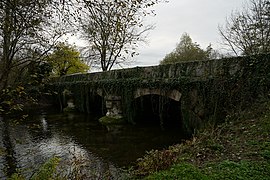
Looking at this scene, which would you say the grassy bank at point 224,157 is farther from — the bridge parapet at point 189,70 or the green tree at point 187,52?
the green tree at point 187,52

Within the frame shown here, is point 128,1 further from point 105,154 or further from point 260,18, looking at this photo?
point 260,18

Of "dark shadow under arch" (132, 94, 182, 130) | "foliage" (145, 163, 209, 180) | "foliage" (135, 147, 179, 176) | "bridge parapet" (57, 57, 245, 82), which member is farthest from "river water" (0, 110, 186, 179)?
"bridge parapet" (57, 57, 245, 82)

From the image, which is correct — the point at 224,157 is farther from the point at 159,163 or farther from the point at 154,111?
the point at 154,111

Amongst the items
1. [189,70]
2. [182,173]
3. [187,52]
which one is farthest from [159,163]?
[187,52]

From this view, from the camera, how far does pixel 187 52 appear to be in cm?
2912

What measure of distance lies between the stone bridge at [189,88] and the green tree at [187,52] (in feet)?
49.2

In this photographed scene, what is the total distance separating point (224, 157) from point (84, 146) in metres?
5.58

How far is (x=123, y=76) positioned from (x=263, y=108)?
304 inches

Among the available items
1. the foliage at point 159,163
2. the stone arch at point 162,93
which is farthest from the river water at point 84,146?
the stone arch at point 162,93

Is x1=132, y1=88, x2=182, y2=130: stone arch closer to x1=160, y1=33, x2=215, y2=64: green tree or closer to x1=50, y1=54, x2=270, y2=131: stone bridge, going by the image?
x1=50, y1=54, x2=270, y2=131: stone bridge

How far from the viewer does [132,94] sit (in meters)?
A: 12.0

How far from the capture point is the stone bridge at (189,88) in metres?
6.80

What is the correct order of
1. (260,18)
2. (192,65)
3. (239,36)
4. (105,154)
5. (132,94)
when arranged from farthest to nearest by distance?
1. (239,36)
2. (260,18)
3. (132,94)
4. (192,65)
5. (105,154)

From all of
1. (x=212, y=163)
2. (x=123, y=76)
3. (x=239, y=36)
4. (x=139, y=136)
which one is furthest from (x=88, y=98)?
(x=212, y=163)
